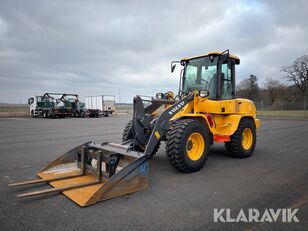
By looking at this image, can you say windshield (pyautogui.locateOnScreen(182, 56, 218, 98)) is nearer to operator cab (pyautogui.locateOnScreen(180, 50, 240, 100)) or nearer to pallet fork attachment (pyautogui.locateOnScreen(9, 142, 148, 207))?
operator cab (pyautogui.locateOnScreen(180, 50, 240, 100))

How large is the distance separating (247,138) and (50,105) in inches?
1097

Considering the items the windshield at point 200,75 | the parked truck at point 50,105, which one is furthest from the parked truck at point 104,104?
the windshield at point 200,75

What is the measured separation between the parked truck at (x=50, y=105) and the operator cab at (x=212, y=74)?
26.0 metres

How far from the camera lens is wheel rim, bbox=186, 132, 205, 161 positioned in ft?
18.7

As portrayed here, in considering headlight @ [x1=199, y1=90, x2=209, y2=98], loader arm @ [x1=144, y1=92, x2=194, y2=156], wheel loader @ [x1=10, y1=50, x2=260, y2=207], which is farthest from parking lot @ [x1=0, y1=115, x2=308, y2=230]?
headlight @ [x1=199, y1=90, x2=209, y2=98]

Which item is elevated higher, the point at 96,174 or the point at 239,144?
the point at 239,144

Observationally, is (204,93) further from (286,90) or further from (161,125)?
(286,90)

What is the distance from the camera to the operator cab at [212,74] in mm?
6887

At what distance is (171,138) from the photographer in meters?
5.30

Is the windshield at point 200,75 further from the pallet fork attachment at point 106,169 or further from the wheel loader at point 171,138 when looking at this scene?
the pallet fork attachment at point 106,169

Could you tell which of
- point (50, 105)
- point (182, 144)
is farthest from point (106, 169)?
point (50, 105)

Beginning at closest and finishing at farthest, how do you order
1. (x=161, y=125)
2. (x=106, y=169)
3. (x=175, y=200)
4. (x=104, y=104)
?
(x=175, y=200) < (x=106, y=169) < (x=161, y=125) < (x=104, y=104)

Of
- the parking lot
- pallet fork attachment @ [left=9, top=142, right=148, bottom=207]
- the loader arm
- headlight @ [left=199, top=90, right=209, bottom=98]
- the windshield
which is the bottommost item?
the parking lot

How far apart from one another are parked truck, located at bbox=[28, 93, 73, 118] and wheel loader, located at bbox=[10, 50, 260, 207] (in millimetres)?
26094
